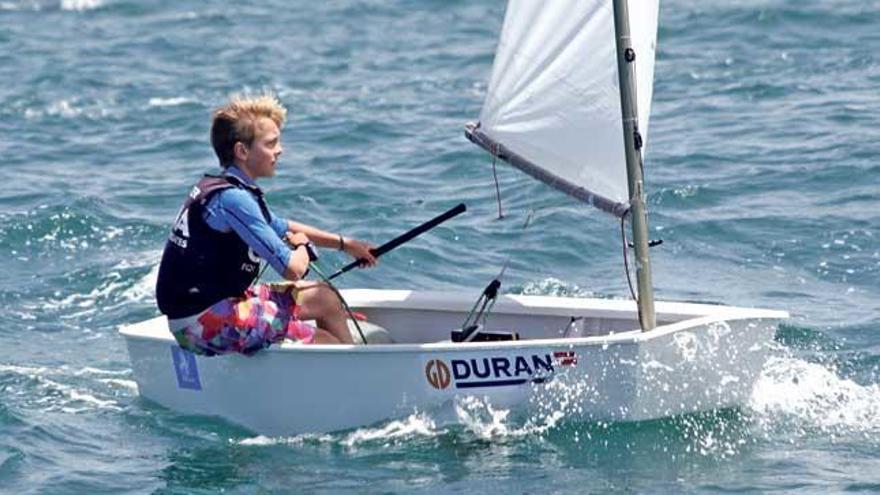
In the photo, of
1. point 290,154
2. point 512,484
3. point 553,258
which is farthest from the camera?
point 290,154

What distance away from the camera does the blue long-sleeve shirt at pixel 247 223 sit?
7.30 metres

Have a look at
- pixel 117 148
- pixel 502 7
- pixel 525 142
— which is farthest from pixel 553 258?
pixel 502 7

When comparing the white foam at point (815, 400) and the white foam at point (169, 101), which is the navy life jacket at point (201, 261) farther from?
the white foam at point (169, 101)

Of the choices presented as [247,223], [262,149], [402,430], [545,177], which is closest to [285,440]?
[402,430]

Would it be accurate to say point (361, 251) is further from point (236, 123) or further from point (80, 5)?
point (80, 5)

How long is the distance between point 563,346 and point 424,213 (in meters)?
4.67

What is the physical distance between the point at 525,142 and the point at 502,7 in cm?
1152

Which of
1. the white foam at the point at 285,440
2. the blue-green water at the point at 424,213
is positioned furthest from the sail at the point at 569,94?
the white foam at the point at 285,440

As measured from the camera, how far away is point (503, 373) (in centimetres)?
734

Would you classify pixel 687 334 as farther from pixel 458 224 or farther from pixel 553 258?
pixel 458 224

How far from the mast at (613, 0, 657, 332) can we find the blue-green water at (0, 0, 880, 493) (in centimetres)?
51

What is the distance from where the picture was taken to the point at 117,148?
14172mm

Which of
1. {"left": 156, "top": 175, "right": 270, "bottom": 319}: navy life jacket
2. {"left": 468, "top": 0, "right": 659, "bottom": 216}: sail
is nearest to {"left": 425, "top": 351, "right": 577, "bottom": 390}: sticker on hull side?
{"left": 468, "top": 0, "right": 659, "bottom": 216}: sail

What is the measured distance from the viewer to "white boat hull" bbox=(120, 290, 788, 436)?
23.8 feet
